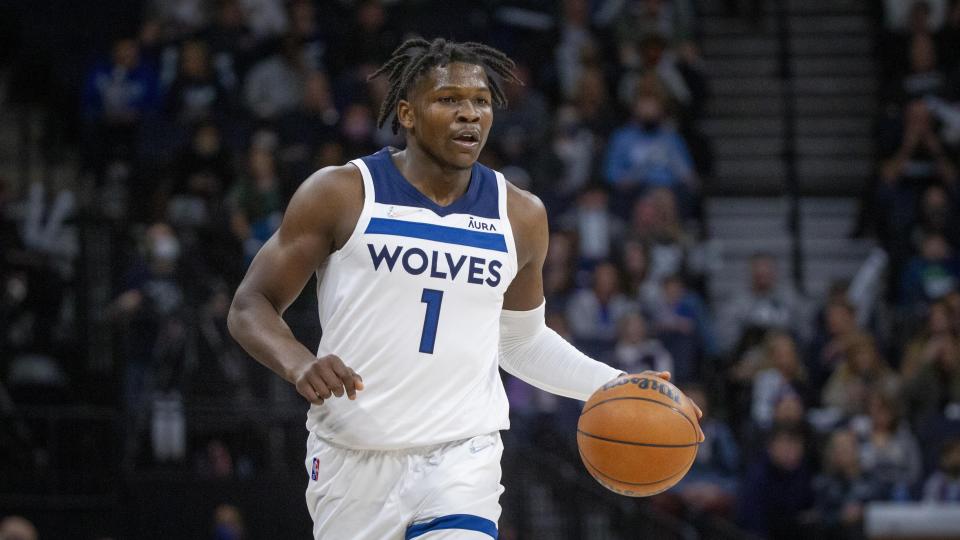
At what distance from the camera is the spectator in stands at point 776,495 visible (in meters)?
11.4

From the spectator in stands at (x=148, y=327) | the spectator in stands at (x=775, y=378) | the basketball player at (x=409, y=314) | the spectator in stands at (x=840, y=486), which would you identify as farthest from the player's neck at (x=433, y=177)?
the spectator in stands at (x=775, y=378)

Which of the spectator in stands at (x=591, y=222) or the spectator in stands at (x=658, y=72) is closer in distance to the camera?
the spectator in stands at (x=591, y=222)

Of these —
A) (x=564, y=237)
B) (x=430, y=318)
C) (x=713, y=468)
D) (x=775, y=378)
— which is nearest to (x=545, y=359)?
(x=430, y=318)

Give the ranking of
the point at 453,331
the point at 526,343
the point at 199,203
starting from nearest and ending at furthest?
the point at 453,331
the point at 526,343
the point at 199,203

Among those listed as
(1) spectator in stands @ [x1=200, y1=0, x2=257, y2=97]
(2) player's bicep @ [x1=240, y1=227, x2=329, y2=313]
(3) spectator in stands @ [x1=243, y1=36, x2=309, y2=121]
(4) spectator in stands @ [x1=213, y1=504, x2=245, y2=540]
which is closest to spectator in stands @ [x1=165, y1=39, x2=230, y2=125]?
(1) spectator in stands @ [x1=200, y1=0, x2=257, y2=97]

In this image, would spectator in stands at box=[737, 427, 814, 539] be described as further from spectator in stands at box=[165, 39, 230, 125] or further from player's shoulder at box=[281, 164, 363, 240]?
player's shoulder at box=[281, 164, 363, 240]

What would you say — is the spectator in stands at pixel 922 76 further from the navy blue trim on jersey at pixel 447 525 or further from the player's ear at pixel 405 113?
the navy blue trim on jersey at pixel 447 525

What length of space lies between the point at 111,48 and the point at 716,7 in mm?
6717

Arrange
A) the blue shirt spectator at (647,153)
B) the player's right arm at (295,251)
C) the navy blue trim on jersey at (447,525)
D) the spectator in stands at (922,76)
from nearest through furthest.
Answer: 1. the navy blue trim on jersey at (447,525)
2. the player's right arm at (295,251)
3. the blue shirt spectator at (647,153)
4. the spectator in stands at (922,76)

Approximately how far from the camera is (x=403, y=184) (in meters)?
5.54

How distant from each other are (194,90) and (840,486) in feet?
22.5

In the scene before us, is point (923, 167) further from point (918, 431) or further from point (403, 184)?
point (403, 184)

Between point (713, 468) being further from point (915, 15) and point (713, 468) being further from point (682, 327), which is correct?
point (915, 15)

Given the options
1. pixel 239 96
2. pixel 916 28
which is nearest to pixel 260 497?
pixel 239 96
